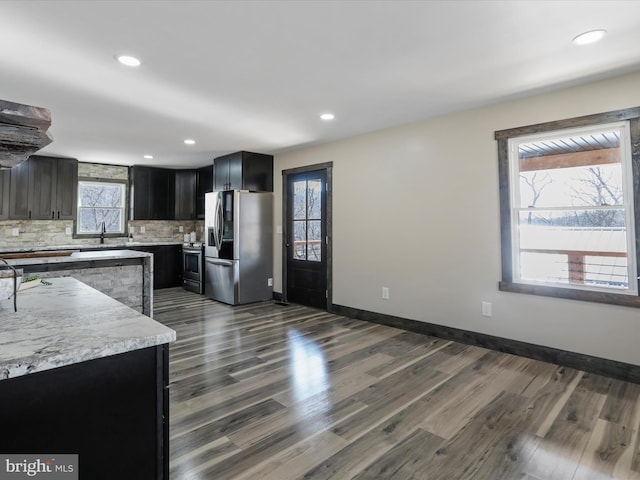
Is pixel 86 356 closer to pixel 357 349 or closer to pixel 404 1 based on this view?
pixel 404 1

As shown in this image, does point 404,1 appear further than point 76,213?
No

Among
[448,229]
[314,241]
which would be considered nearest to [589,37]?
[448,229]

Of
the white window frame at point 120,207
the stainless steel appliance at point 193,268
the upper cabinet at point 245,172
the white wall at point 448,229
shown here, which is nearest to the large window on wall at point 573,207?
the white wall at point 448,229

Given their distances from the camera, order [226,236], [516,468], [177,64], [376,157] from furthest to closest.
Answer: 1. [226,236]
2. [376,157]
3. [177,64]
4. [516,468]

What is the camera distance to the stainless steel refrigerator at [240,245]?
5359 mm

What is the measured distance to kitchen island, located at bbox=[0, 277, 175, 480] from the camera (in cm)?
87

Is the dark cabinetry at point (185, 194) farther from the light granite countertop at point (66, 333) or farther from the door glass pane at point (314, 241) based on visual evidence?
the light granite countertop at point (66, 333)

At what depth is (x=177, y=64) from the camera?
2.57m

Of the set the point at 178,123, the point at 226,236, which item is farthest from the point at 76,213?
the point at 178,123

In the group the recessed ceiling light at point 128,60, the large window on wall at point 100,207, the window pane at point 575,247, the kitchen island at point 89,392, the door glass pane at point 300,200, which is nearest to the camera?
the kitchen island at point 89,392

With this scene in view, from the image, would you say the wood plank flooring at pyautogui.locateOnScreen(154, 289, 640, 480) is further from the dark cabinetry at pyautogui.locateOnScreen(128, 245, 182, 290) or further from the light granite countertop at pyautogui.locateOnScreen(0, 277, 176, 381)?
the dark cabinetry at pyautogui.locateOnScreen(128, 245, 182, 290)

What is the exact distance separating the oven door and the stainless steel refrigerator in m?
0.52

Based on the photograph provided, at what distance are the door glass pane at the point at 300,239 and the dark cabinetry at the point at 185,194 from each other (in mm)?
2836

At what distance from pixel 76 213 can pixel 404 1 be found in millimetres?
6369
